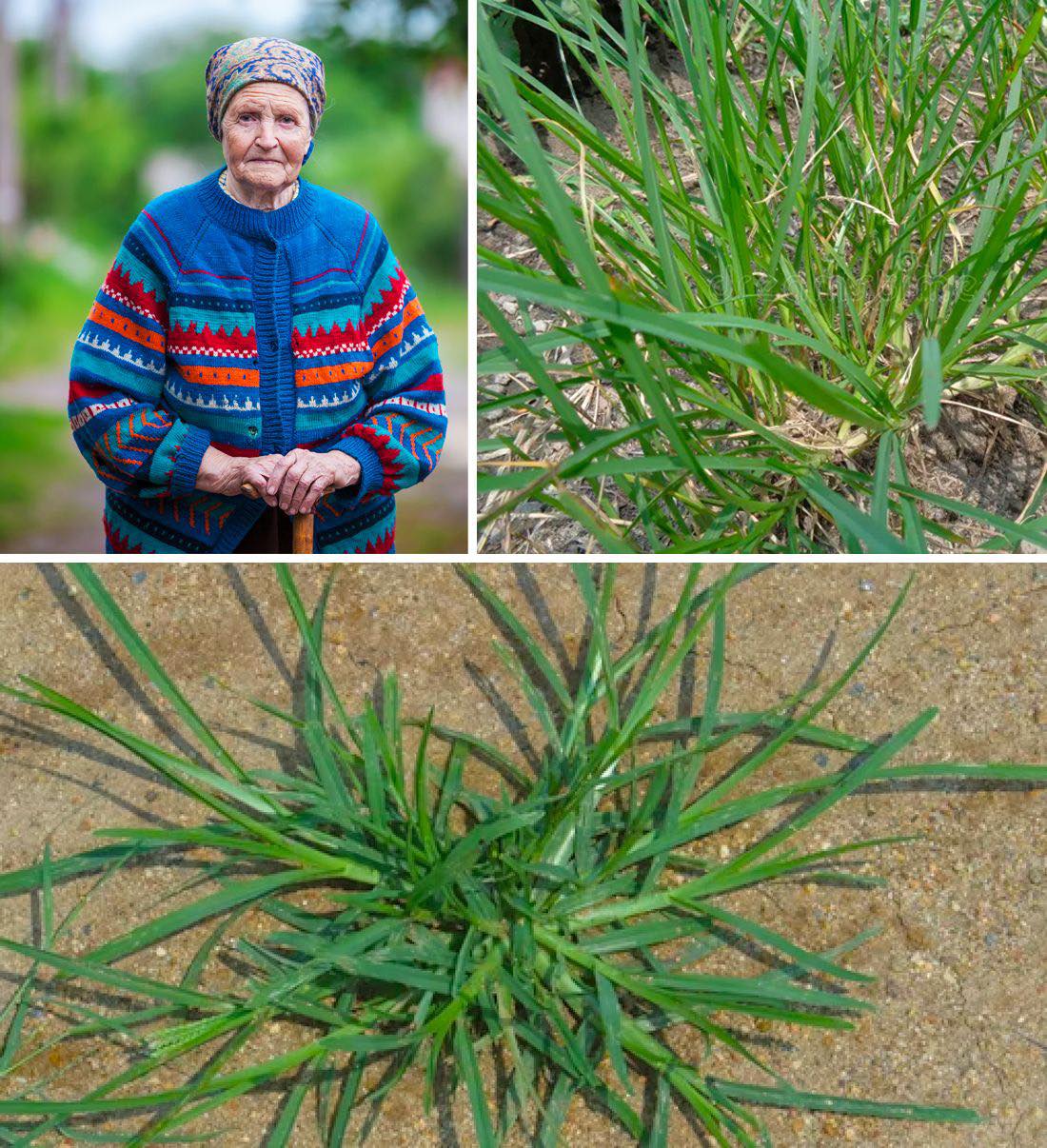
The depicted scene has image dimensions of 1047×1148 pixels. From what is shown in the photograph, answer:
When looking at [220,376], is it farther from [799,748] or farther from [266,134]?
[799,748]

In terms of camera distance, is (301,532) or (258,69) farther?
(301,532)

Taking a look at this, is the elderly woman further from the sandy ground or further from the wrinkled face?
the sandy ground

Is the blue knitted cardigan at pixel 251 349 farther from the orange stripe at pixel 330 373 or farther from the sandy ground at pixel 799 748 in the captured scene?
the sandy ground at pixel 799 748

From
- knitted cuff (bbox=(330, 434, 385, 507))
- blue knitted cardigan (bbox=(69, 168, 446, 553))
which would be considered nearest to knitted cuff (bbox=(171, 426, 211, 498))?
blue knitted cardigan (bbox=(69, 168, 446, 553))

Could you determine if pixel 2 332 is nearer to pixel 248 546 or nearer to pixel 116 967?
pixel 248 546

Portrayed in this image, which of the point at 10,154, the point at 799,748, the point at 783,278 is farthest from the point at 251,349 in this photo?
the point at 799,748

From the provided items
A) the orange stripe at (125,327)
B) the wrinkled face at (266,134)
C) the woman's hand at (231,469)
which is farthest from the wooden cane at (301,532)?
the wrinkled face at (266,134)

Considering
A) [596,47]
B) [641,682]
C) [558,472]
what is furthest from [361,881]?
[596,47]

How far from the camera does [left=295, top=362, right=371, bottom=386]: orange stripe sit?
35.4 inches

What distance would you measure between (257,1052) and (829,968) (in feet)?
1.57

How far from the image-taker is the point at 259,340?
0.89 m

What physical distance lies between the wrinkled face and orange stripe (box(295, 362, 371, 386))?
0.14 m

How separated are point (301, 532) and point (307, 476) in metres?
0.09

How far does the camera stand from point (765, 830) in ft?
3.35
